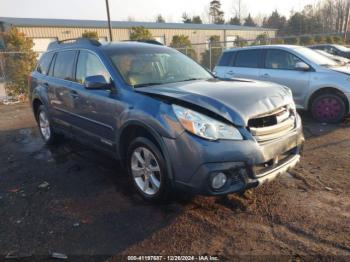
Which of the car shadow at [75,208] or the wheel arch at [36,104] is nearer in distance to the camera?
the car shadow at [75,208]

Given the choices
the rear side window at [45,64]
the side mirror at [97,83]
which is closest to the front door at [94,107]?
the side mirror at [97,83]

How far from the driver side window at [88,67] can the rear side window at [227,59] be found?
5069 mm

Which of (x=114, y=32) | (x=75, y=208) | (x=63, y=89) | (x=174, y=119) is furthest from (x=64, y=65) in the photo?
(x=114, y=32)

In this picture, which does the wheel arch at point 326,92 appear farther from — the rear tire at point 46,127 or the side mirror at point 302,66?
the rear tire at point 46,127

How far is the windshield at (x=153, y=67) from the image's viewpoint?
14.1 feet

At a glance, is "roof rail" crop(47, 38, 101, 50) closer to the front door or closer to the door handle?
the front door

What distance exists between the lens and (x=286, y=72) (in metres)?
7.77

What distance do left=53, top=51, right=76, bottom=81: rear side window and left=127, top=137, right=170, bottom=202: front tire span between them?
198 centimetres

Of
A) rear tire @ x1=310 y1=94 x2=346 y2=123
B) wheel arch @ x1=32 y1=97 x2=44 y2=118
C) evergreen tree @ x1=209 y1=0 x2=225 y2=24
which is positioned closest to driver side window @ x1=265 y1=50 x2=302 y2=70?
rear tire @ x1=310 y1=94 x2=346 y2=123

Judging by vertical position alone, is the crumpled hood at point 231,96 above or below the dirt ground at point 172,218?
above

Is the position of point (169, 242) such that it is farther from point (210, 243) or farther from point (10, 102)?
point (10, 102)

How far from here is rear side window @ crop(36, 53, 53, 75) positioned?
6176mm

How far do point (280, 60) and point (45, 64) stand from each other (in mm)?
5300

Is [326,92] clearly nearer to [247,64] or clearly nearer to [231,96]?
[247,64]
